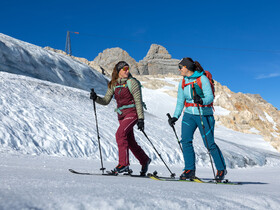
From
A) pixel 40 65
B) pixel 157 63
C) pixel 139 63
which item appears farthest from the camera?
pixel 157 63

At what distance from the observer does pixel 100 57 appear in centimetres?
9488

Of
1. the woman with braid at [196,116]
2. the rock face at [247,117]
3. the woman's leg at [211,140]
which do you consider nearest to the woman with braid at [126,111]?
the woman with braid at [196,116]

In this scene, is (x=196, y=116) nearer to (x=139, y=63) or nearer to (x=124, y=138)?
(x=124, y=138)

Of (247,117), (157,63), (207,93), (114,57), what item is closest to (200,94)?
(207,93)

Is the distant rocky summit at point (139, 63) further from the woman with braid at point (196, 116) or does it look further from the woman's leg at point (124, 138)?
the woman's leg at point (124, 138)

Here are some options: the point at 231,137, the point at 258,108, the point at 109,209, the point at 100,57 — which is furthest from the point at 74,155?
the point at 100,57

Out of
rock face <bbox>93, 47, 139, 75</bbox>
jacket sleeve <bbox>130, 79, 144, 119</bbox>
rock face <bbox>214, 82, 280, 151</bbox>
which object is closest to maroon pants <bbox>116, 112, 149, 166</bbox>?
jacket sleeve <bbox>130, 79, 144, 119</bbox>

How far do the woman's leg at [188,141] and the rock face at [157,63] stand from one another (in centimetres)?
8557

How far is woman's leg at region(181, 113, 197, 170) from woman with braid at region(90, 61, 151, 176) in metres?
0.68

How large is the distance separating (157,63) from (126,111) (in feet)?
307

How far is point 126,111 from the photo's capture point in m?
4.41

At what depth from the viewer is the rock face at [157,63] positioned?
9300 centimetres

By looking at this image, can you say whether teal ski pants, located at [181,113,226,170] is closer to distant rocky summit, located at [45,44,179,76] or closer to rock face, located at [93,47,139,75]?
distant rocky summit, located at [45,44,179,76]

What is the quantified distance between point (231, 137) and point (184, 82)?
1825 cm
